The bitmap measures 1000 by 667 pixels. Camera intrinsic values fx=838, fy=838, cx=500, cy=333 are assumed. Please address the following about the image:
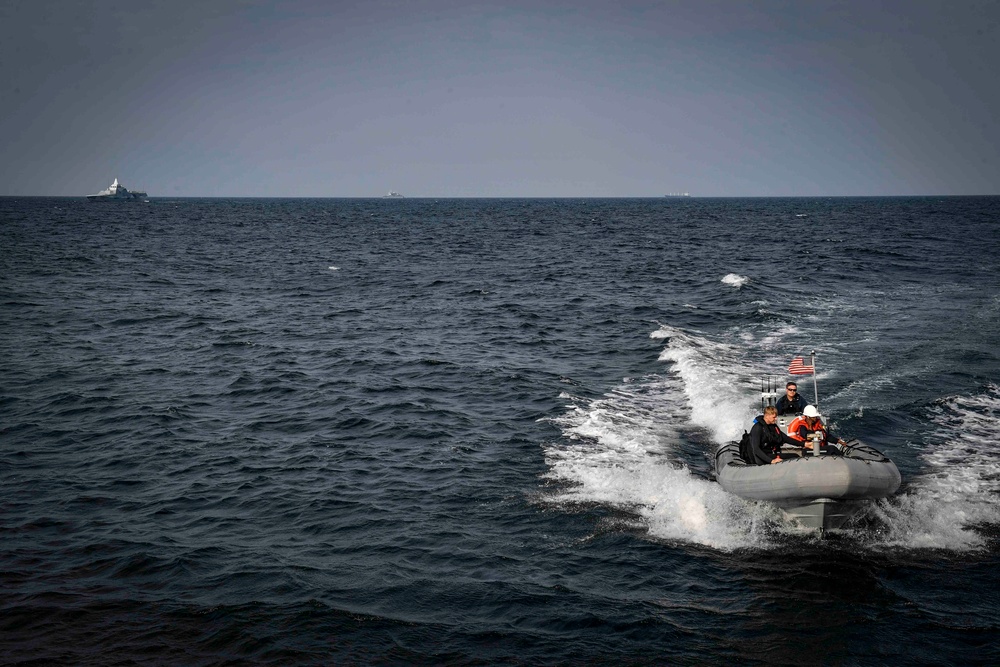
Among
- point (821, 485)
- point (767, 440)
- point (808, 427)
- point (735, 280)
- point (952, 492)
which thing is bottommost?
point (952, 492)

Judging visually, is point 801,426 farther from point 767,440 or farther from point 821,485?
point 821,485

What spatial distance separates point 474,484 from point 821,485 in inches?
250

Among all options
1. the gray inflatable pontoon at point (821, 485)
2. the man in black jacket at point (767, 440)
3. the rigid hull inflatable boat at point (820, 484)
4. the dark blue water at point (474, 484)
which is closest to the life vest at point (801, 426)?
the man in black jacket at point (767, 440)

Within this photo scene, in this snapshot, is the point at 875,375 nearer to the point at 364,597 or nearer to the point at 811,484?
the point at 811,484

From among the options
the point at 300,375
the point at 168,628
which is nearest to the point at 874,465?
the point at 168,628

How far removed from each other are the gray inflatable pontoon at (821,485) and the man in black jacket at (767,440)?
43cm

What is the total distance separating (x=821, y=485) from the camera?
1284 centimetres

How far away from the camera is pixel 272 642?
10.7 meters

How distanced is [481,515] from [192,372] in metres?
13.3

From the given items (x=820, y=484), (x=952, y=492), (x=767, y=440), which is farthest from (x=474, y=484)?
(x=952, y=492)

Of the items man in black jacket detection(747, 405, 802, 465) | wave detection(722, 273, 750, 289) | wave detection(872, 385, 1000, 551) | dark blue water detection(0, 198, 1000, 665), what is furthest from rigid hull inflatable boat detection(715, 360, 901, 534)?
wave detection(722, 273, 750, 289)

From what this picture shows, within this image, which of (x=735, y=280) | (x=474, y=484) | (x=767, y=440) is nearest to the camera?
(x=767, y=440)

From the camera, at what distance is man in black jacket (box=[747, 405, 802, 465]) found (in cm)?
1423

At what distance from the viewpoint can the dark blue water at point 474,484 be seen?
10.9 metres
